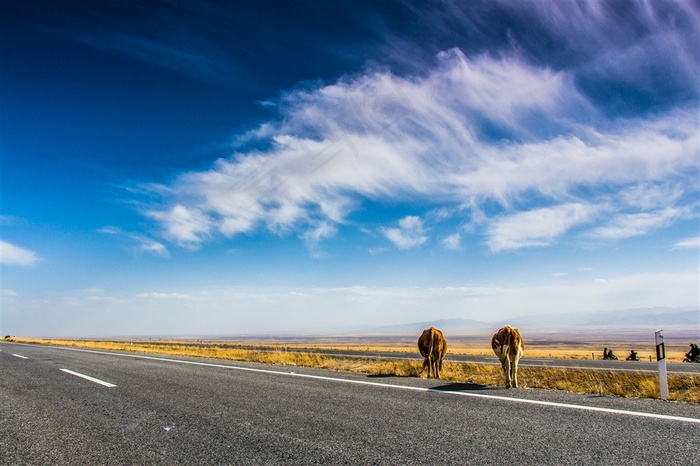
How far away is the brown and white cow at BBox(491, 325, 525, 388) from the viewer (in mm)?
8867

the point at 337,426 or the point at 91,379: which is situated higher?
the point at 337,426

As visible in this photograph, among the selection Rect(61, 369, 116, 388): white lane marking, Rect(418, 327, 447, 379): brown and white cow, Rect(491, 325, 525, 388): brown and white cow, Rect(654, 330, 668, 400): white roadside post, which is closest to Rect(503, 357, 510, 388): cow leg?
Rect(491, 325, 525, 388): brown and white cow

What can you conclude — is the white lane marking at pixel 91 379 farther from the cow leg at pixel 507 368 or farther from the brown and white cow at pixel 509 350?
the brown and white cow at pixel 509 350

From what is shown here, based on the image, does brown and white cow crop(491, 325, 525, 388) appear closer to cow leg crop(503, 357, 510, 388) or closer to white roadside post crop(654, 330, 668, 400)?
cow leg crop(503, 357, 510, 388)

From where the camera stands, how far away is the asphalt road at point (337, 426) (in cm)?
382

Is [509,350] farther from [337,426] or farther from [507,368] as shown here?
[337,426]

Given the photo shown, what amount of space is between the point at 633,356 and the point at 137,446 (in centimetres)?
3453

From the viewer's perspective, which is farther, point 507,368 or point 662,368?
point 507,368

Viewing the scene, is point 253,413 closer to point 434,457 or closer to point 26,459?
point 26,459

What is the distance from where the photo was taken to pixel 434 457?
371 cm

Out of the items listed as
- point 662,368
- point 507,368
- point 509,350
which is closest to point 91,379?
point 507,368

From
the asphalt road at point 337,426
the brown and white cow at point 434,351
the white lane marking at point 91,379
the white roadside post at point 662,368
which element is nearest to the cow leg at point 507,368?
the asphalt road at point 337,426

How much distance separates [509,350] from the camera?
9195 mm

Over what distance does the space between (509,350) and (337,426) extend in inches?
222
